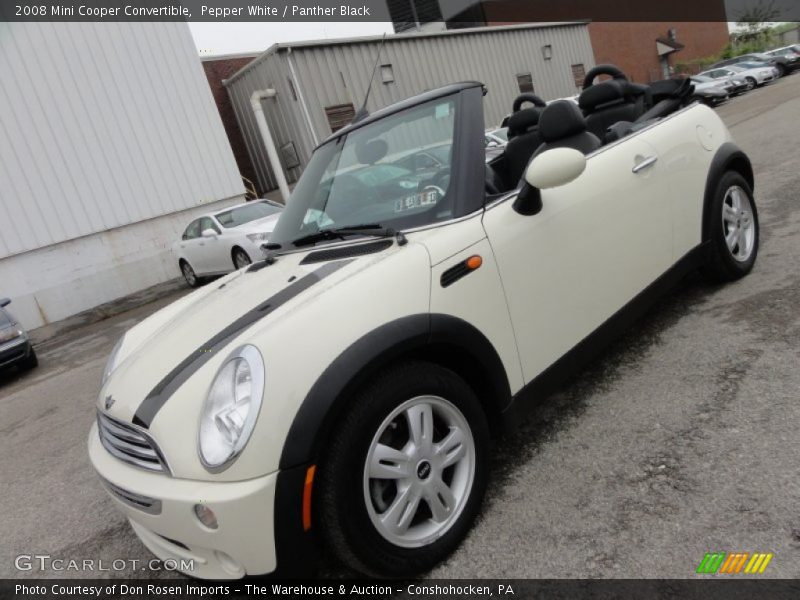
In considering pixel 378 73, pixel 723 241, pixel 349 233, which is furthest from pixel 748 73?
pixel 349 233

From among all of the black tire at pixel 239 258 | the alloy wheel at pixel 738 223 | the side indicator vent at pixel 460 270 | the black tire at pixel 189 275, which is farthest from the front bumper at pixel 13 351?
the alloy wheel at pixel 738 223

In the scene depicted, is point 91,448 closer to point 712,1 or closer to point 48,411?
point 48,411

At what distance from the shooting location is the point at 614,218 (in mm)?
2609

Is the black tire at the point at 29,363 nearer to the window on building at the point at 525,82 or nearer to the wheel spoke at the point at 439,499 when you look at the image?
the wheel spoke at the point at 439,499

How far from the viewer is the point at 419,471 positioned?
1.88 m

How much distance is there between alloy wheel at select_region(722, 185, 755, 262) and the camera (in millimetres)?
3457

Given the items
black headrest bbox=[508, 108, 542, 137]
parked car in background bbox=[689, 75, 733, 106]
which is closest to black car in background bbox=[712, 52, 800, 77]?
parked car in background bbox=[689, 75, 733, 106]

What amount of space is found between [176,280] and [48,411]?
8.74 meters

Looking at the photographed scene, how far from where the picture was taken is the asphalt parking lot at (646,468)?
1854 mm

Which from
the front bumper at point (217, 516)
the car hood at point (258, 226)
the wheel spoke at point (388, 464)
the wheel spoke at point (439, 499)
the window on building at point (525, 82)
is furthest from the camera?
the window on building at point (525, 82)

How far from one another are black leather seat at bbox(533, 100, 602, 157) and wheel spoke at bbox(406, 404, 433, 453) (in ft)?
5.77

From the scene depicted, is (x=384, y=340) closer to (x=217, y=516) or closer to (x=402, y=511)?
(x=402, y=511)

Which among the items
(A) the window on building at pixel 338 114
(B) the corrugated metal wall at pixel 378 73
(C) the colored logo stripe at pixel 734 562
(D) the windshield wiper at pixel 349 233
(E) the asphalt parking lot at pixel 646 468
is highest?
(B) the corrugated metal wall at pixel 378 73

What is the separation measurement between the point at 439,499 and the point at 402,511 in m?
0.17
